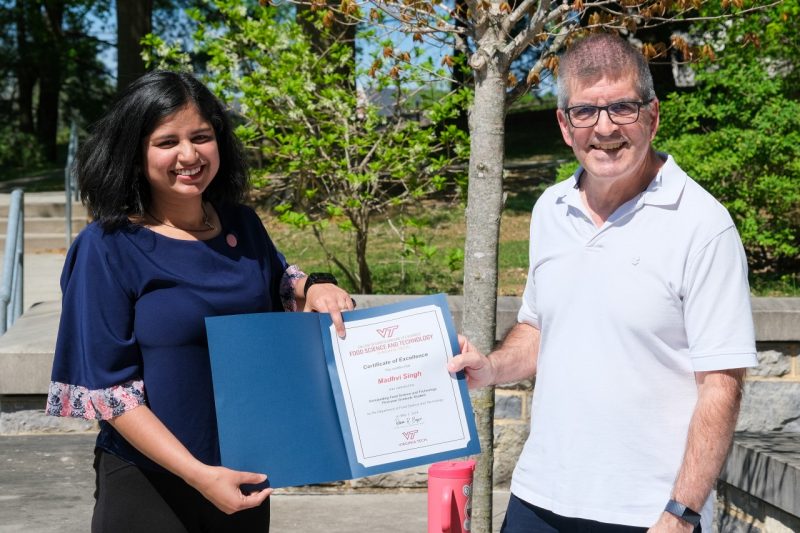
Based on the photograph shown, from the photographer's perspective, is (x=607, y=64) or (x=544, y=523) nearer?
(x=607, y=64)

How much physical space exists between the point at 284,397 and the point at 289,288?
1.23 ft

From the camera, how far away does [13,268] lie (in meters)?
6.96

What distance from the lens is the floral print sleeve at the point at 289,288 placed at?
2.94m

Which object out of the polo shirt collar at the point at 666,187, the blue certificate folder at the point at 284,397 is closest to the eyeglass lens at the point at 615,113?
the polo shirt collar at the point at 666,187

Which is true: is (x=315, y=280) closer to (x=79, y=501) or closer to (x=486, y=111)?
(x=486, y=111)

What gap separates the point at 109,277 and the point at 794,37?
7355 millimetres

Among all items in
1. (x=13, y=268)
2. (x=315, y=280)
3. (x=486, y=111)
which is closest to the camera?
(x=315, y=280)

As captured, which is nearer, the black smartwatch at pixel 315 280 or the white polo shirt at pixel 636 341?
the white polo shirt at pixel 636 341

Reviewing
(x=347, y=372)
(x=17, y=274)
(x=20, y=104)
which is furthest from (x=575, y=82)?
(x=20, y=104)

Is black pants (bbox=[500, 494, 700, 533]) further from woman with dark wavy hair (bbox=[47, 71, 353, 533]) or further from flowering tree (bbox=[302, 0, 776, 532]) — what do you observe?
flowering tree (bbox=[302, 0, 776, 532])

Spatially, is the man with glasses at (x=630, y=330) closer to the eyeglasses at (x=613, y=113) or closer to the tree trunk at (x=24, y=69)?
the eyeglasses at (x=613, y=113)

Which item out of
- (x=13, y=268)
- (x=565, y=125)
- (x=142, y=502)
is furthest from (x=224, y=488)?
(x=13, y=268)

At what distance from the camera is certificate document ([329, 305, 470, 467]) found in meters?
2.76

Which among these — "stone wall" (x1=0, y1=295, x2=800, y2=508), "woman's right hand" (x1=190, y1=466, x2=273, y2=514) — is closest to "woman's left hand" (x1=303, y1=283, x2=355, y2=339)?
"woman's right hand" (x1=190, y1=466, x2=273, y2=514)
